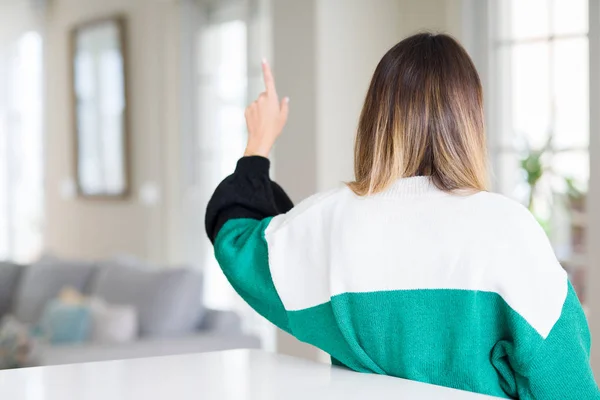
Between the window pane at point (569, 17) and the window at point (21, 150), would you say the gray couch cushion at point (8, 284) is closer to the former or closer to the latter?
the window at point (21, 150)

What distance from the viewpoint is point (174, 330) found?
14.1ft

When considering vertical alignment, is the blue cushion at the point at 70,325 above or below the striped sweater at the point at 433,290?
below

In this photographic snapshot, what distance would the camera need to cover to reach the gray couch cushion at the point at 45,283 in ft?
17.6

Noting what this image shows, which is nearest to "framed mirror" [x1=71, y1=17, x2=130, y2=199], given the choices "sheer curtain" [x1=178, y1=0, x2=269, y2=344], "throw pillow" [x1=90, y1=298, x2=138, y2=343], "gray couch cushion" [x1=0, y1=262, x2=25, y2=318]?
"sheer curtain" [x1=178, y1=0, x2=269, y2=344]

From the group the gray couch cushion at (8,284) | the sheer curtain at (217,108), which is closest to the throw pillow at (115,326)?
the sheer curtain at (217,108)

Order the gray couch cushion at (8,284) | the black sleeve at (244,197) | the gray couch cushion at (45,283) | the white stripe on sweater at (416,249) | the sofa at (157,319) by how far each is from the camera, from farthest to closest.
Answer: the gray couch cushion at (8,284) < the gray couch cushion at (45,283) < the sofa at (157,319) < the black sleeve at (244,197) < the white stripe on sweater at (416,249)

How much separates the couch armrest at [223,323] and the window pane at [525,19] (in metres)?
1.75

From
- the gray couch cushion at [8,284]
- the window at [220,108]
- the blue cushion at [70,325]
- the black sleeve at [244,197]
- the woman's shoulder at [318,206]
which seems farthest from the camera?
the gray couch cushion at [8,284]

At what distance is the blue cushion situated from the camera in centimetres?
429

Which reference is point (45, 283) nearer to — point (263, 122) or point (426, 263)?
point (263, 122)

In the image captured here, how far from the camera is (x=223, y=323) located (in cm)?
425

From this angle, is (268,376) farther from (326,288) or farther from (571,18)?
(571,18)

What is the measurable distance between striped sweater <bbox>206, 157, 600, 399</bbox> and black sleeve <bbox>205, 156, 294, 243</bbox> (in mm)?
131

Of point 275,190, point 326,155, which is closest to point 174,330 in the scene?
point 326,155
